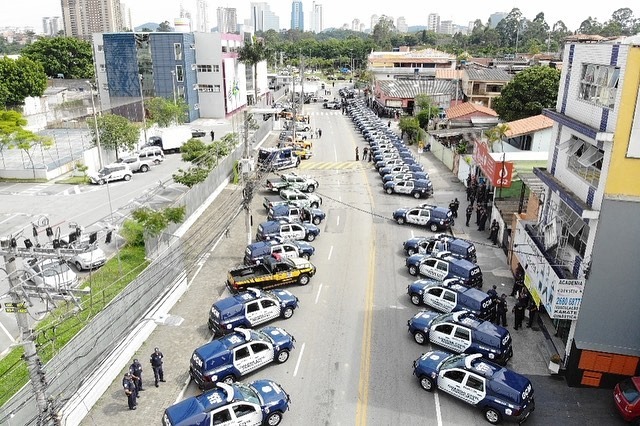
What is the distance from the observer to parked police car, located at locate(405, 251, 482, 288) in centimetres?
2317

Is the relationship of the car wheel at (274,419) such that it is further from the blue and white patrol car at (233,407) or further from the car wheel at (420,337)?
the car wheel at (420,337)

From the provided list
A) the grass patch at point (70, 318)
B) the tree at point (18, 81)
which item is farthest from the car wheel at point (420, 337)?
the tree at point (18, 81)

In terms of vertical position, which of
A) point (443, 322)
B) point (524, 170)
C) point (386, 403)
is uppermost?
point (524, 170)

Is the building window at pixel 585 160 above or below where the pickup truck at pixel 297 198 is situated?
above

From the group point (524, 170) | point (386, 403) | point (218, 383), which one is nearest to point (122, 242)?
point (218, 383)

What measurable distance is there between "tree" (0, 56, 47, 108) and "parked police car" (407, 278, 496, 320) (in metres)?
66.8

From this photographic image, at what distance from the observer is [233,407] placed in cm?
1434

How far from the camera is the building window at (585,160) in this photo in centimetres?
1684

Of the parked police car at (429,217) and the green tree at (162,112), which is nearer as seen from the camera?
the parked police car at (429,217)

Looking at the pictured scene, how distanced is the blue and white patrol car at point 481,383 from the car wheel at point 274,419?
192 inches

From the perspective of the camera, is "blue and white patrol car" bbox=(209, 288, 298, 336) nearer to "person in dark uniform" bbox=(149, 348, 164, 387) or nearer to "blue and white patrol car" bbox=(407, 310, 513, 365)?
"person in dark uniform" bbox=(149, 348, 164, 387)

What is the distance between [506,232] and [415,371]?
13.5 metres

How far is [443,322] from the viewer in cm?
1870

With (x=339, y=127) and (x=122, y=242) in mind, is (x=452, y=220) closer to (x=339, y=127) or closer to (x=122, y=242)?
(x=122, y=242)
